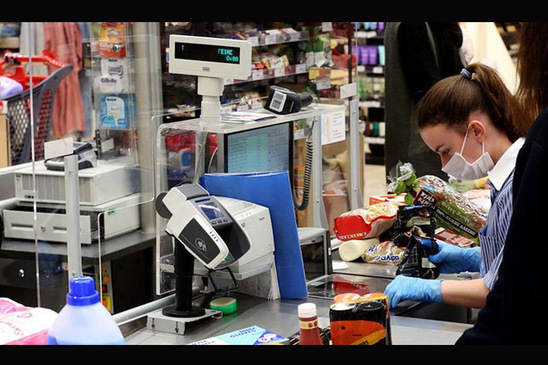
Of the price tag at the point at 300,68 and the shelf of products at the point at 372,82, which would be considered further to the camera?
the shelf of products at the point at 372,82

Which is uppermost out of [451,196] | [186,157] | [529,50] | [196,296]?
[529,50]

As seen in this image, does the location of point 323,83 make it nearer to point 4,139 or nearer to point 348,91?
point 348,91

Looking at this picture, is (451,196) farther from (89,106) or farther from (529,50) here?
(89,106)

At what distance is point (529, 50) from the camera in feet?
5.85

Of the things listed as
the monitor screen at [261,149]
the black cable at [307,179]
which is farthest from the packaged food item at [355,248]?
the monitor screen at [261,149]

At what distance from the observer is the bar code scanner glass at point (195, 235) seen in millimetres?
2600

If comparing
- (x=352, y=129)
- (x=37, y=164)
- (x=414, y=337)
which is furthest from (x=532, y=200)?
(x=37, y=164)

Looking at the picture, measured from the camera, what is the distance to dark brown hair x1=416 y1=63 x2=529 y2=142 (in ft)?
9.47

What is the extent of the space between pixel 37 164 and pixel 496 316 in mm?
2993

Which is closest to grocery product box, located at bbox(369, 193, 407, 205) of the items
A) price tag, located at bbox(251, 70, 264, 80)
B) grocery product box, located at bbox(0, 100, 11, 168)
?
price tag, located at bbox(251, 70, 264, 80)

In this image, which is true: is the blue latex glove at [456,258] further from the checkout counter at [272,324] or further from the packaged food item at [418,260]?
the checkout counter at [272,324]

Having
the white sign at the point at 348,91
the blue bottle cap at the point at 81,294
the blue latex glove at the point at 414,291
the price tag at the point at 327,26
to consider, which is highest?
the price tag at the point at 327,26

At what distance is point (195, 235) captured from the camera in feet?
8.56

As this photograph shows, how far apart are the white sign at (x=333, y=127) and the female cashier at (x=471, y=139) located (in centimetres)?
110
